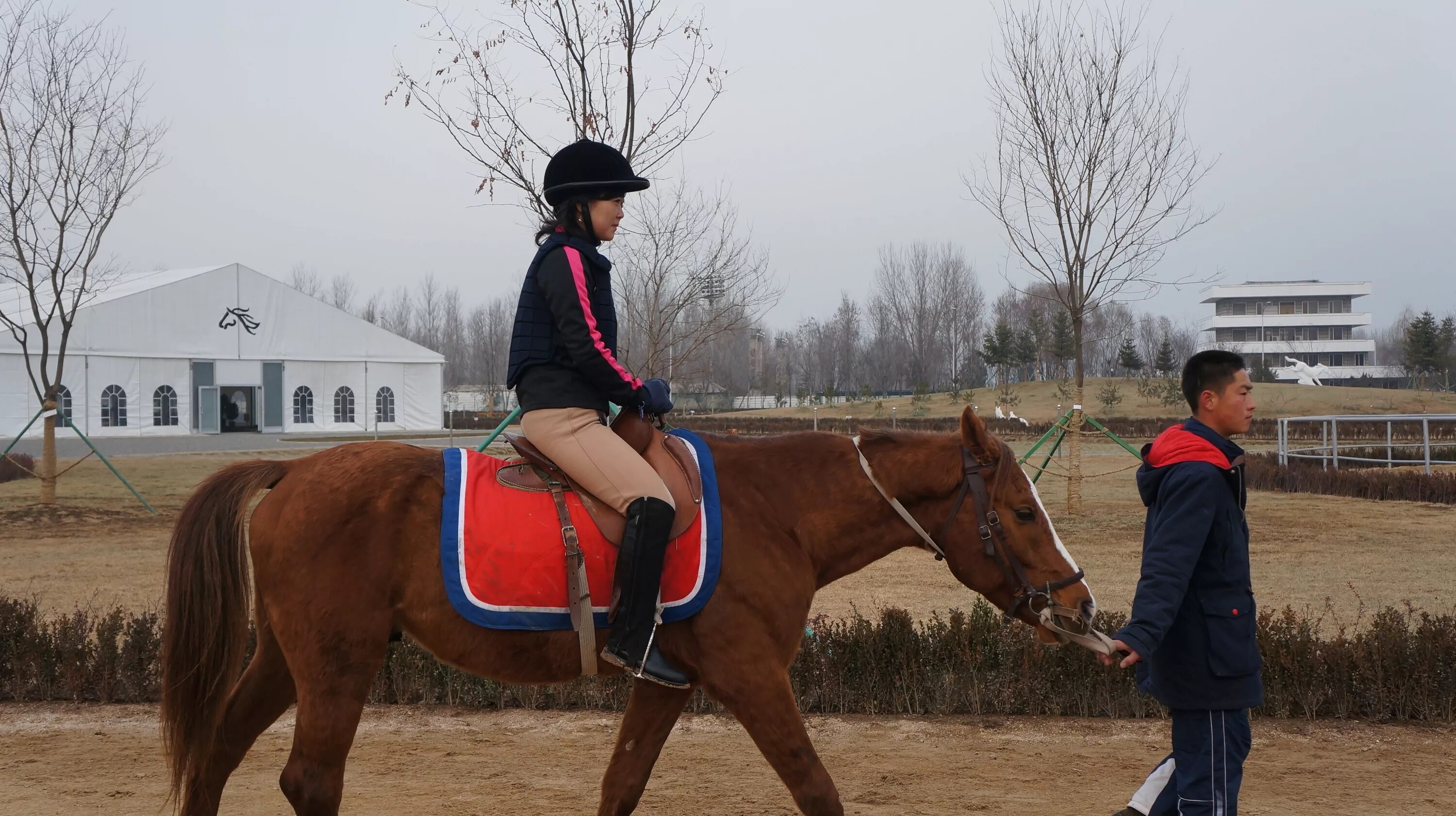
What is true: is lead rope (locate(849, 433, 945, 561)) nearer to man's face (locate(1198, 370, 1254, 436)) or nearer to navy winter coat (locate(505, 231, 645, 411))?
navy winter coat (locate(505, 231, 645, 411))

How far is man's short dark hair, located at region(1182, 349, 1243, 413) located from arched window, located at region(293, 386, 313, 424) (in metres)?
39.9

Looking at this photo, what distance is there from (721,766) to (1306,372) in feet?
237

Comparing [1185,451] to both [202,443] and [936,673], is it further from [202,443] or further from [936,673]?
[202,443]

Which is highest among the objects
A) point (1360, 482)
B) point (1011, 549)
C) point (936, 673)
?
point (1011, 549)

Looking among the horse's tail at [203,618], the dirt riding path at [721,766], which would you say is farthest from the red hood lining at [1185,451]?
the horse's tail at [203,618]

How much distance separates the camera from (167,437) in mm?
35938

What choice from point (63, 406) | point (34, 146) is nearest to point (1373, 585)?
point (34, 146)

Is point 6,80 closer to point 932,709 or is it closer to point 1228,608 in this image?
point 932,709

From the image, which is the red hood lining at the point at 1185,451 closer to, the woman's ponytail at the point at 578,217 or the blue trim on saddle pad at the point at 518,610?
the blue trim on saddle pad at the point at 518,610

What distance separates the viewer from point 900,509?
3914mm

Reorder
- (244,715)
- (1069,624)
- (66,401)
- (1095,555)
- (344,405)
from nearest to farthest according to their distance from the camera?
(1069,624) < (244,715) < (1095,555) < (66,401) < (344,405)

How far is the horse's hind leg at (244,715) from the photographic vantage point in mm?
3859

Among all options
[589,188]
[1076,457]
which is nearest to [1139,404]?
[1076,457]

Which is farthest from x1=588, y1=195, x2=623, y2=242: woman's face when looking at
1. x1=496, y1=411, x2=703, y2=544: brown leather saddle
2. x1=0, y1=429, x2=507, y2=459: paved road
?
x1=0, y1=429, x2=507, y2=459: paved road
